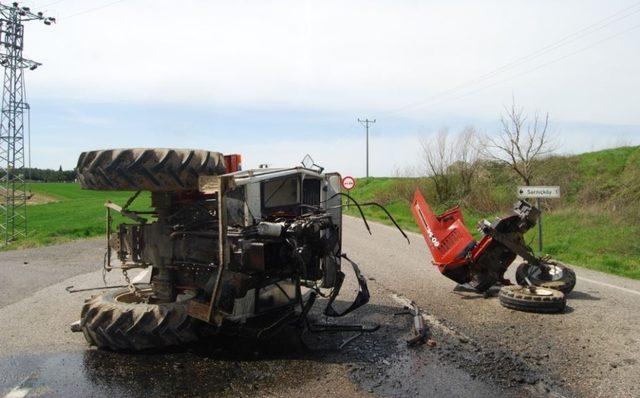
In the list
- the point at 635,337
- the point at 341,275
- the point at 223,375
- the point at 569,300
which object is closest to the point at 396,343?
the point at 341,275

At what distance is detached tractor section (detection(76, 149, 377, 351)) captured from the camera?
17.0 ft

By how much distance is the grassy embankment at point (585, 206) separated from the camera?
46.6 feet

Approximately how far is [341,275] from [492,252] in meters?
2.96

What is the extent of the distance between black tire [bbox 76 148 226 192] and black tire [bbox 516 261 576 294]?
5.06m

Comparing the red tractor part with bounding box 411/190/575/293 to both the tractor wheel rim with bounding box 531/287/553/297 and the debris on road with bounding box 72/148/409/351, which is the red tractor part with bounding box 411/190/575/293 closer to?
the tractor wheel rim with bounding box 531/287/553/297

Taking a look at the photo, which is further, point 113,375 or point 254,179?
point 254,179

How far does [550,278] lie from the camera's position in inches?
313

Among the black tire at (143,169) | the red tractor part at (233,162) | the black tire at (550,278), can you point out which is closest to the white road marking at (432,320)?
the black tire at (550,278)

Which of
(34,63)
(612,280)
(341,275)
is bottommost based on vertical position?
(612,280)

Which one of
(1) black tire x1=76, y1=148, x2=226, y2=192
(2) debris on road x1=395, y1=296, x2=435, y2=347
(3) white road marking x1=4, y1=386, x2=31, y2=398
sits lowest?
(3) white road marking x1=4, y1=386, x2=31, y2=398

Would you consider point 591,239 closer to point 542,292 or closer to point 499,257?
point 499,257

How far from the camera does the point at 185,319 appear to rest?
17.5ft

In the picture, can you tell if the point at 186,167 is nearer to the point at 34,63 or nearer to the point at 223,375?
the point at 223,375

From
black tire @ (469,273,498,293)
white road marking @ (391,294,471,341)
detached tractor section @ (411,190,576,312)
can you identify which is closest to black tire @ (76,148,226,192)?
white road marking @ (391,294,471,341)
